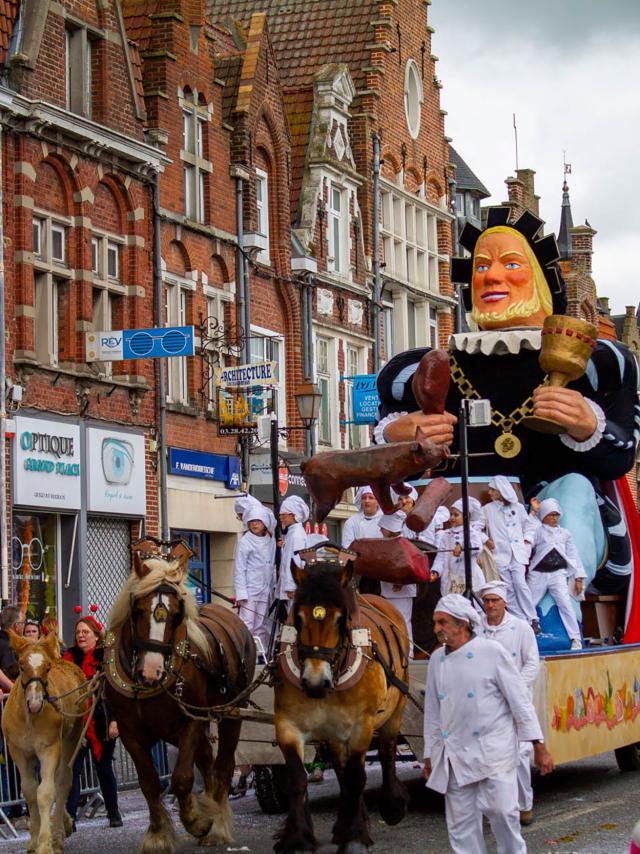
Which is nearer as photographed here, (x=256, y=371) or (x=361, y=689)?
(x=361, y=689)

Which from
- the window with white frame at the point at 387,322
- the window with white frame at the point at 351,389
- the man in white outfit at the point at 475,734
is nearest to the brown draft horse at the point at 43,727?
the man in white outfit at the point at 475,734

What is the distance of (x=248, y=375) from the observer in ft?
91.5

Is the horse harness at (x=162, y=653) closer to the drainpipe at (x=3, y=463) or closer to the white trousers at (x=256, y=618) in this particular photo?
the white trousers at (x=256, y=618)

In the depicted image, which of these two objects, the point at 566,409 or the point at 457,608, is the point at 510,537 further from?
the point at 457,608

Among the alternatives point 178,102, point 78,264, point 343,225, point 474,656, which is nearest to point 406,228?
point 343,225

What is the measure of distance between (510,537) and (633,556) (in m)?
1.80

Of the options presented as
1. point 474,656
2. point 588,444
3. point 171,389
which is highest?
point 171,389

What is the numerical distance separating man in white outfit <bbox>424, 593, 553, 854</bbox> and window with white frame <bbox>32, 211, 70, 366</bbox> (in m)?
15.7

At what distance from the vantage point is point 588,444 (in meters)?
16.1

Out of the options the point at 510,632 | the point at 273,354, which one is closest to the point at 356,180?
the point at 273,354

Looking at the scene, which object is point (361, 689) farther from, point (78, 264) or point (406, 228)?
point (406, 228)

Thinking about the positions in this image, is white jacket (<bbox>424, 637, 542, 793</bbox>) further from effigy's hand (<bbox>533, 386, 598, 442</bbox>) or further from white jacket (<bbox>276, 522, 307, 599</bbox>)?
white jacket (<bbox>276, 522, 307, 599</bbox>)

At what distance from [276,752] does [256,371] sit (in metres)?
14.8

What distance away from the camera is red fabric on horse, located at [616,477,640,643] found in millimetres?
16705
